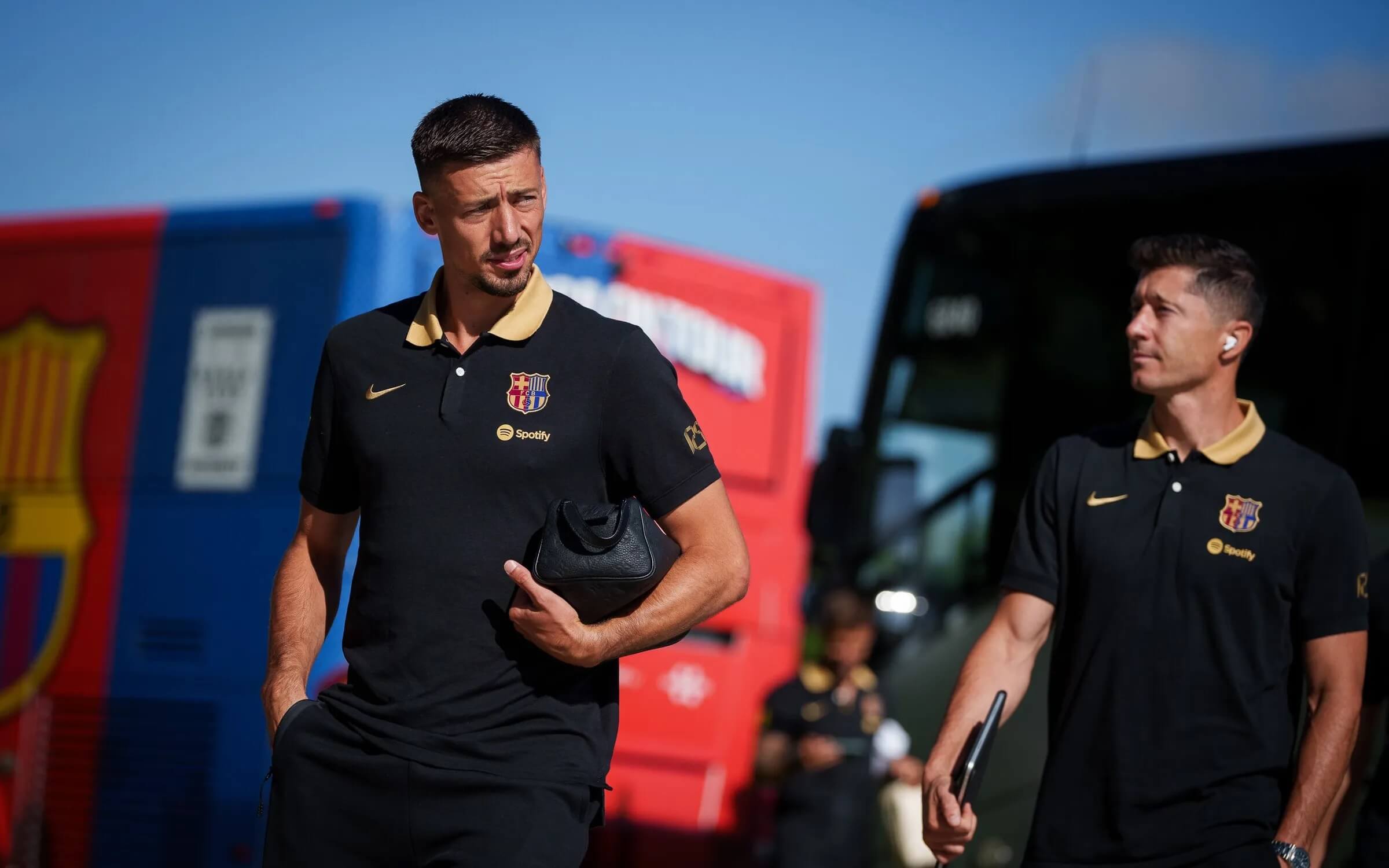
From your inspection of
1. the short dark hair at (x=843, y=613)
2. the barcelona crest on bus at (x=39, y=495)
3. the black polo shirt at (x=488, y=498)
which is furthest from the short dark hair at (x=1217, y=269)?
the barcelona crest on bus at (x=39, y=495)

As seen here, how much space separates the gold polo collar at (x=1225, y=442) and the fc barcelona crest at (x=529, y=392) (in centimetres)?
151

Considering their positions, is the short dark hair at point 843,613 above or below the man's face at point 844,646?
above

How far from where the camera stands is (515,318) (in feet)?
10.6

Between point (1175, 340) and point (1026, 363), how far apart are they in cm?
391

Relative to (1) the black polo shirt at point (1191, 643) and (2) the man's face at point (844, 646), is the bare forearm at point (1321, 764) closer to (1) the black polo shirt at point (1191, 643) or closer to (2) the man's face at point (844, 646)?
(1) the black polo shirt at point (1191, 643)

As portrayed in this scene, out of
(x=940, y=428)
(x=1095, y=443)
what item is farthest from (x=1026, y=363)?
(x=1095, y=443)

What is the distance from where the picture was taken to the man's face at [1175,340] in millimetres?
3797

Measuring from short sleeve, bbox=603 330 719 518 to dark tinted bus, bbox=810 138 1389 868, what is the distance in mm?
3850

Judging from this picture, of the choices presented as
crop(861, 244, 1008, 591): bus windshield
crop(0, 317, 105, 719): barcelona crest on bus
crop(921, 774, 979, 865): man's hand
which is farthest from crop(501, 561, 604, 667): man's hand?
crop(0, 317, 105, 719): barcelona crest on bus

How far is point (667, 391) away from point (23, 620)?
627 centimetres

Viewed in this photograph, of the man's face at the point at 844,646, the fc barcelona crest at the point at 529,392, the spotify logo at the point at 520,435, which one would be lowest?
the man's face at the point at 844,646

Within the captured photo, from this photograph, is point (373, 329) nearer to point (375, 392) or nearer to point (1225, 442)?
point (375, 392)

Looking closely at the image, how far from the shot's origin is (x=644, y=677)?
8.30 meters

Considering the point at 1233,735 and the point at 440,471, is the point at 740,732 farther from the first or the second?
the point at 440,471
